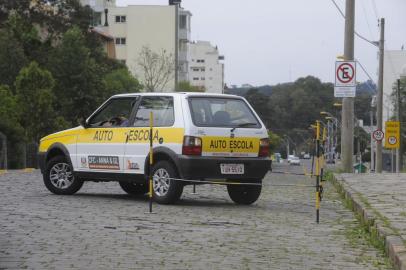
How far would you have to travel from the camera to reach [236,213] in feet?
41.5

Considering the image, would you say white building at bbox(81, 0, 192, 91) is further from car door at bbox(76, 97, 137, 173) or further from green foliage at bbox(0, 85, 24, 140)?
car door at bbox(76, 97, 137, 173)

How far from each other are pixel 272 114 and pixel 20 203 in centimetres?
9757

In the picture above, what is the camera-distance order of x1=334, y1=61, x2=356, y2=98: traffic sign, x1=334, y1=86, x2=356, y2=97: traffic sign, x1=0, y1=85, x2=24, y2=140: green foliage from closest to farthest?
x1=334, y1=61, x2=356, y2=98: traffic sign, x1=334, y1=86, x2=356, y2=97: traffic sign, x1=0, y1=85, x2=24, y2=140: green foliage

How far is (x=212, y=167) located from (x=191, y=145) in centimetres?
49

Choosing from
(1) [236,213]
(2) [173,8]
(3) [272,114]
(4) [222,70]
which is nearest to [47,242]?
(1) [236,213]

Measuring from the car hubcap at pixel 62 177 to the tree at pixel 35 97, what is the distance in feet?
76.6

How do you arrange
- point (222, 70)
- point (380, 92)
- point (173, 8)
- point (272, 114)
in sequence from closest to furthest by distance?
point (380, 92) → point (173, 8) → point (272, 114) → point (222, 70)

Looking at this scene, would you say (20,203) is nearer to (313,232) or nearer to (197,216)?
(197,216)

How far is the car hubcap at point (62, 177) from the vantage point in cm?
1523

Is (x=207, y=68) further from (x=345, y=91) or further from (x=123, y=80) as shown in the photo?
(x=345, y=91)

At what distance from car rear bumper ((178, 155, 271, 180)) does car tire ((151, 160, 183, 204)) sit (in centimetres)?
26

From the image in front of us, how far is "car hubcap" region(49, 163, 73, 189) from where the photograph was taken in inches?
600

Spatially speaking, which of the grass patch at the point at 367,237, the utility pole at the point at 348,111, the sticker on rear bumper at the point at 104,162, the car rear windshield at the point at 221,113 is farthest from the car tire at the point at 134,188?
the utility pole at the point at 348,111

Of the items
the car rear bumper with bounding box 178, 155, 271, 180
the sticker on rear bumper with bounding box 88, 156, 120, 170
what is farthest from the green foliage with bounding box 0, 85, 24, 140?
the car rear bumper with bounding box 178, 155, 271, 180
